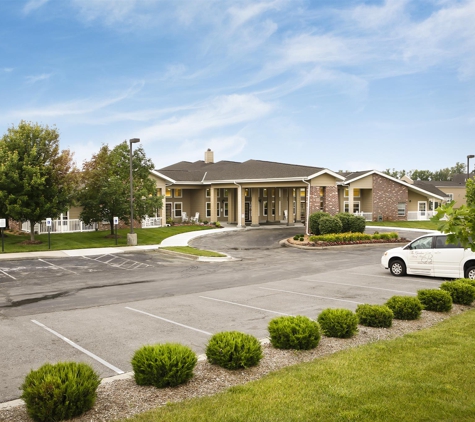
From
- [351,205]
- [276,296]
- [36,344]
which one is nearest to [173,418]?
[36,344]

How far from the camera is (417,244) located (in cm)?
1828

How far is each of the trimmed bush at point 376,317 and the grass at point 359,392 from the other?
1.56 metres

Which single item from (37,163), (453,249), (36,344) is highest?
(37,163)

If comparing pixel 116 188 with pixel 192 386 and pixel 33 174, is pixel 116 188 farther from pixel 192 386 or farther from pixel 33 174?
pixel 192 386

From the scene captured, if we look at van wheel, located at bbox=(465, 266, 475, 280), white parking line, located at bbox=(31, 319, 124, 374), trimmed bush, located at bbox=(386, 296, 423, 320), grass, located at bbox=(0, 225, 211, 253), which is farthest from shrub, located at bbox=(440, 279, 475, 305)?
grass, located at bbox=(0, 225, 211, 253)

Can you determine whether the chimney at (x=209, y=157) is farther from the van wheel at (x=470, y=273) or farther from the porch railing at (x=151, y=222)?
the van wheel at (x=470, y=273)

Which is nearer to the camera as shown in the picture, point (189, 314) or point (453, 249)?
point (189, 314)

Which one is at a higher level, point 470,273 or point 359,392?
point 470,273

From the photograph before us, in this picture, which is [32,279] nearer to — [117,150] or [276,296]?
[276,296]

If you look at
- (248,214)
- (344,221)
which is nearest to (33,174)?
(344,221)

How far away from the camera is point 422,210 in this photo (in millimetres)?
55688

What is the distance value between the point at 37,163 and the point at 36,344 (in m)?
22.5

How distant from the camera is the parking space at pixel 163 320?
8.66 metres

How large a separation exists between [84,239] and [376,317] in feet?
93.5
